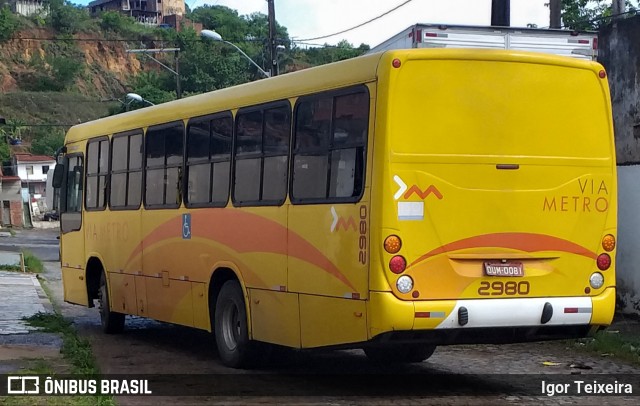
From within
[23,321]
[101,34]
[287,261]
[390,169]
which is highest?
[101,34]

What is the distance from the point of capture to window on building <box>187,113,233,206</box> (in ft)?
37.3

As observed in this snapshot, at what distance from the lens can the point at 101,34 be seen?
150 metres

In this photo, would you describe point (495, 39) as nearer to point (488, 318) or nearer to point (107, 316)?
point (488, 318)

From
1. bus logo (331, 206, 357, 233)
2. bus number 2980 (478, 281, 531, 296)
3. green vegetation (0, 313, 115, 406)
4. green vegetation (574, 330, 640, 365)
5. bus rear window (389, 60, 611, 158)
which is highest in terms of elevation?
bus rear window (389, 60, 611, 158)

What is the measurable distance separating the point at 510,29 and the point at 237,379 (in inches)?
177

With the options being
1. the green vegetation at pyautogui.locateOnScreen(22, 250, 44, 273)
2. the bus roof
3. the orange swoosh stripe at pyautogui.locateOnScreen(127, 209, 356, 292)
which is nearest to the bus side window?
the bus roof

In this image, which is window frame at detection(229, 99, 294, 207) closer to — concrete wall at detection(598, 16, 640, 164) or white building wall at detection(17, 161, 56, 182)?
concrete wall at detection(598, 16, 640, 164)

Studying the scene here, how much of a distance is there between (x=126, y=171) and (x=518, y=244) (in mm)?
6896

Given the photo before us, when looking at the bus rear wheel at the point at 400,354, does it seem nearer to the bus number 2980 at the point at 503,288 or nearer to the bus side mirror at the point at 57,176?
the bus number 2980 at the point at 503,288

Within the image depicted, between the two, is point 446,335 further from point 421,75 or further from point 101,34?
point 101,34

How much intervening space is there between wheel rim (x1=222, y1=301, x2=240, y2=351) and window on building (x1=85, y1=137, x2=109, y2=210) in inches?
174

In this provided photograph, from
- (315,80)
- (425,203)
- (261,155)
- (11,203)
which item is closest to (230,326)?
(261,155)

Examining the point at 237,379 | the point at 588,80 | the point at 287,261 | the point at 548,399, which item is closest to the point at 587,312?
the point at 548,399

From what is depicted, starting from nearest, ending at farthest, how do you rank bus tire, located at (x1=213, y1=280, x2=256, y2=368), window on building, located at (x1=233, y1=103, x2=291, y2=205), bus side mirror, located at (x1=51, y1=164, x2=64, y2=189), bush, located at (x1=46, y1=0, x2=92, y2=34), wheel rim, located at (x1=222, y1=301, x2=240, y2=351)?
window on building, located at (x1=233, y1=103, x2=291, y2=205)
bus tire, located at (x1=213, y1=280, x2=256, y2=368)
wheel rim, located at (x1=222, y1=301, x2=240, y2=351)
bus side mirror, located at (x1=51, y1=164, x2=64, y2=189)
bush, located at (x1=46, y1=0, x2=92, y2=34)
